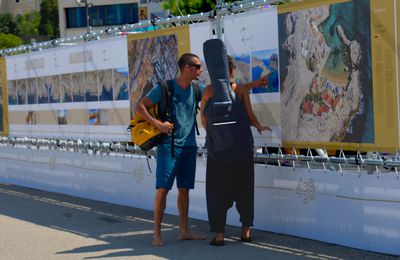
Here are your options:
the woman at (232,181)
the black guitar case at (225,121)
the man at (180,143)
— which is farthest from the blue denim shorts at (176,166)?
the black guitar case at (225,121)

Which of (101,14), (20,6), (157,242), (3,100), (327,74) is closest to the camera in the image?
(327,74)

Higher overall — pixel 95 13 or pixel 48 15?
pixel 48 15

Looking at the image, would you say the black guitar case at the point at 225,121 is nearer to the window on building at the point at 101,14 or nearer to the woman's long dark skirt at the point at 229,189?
the woman's long dark skirt at the point at 229,189

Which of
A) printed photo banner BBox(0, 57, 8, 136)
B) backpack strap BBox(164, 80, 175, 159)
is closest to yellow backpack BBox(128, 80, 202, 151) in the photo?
backpack strap BBox(164, 80, 175, 159)

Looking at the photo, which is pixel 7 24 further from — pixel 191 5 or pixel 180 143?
pixel 180 143

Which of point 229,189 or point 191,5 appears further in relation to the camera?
point 191,5

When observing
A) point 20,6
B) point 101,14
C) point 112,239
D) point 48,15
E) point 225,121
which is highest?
point 20,6

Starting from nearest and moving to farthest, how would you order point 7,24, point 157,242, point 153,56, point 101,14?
point 157,242, point 153,56, point 101,14, point 7,24

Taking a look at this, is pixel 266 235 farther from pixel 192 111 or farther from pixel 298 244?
pixel 192 111

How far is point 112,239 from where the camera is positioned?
27.3ft

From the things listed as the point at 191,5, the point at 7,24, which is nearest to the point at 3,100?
the point at 191,5

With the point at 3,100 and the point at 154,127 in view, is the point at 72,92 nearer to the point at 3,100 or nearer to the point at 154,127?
the point at 3,100

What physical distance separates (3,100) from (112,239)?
744 cm

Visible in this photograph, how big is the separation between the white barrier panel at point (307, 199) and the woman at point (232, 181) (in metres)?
0.50
